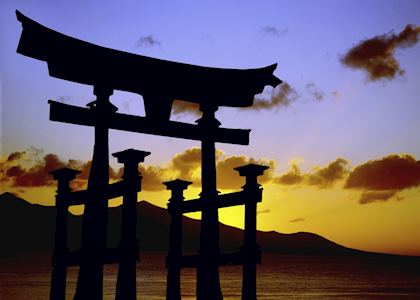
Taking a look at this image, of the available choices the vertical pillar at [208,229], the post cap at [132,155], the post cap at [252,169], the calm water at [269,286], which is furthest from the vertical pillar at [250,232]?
the calm water at [269,286]

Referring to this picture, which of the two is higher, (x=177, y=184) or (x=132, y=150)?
(x=132, y=150)

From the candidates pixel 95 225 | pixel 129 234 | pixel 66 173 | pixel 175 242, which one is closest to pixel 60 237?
pixel 66 173

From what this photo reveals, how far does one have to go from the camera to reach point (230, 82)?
12.8m

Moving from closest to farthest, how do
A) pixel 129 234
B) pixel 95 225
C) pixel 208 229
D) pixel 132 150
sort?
pixel 95 225, pixel 129 234, pixel 132 150, pixel 208 229

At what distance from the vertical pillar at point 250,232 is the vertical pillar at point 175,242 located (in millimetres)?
1515

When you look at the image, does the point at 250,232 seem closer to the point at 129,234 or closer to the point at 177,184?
the point at 177,184

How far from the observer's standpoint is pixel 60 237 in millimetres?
12367

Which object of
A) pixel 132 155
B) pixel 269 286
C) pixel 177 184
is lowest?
pixel 269 286

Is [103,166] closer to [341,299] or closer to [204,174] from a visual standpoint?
[204,174]

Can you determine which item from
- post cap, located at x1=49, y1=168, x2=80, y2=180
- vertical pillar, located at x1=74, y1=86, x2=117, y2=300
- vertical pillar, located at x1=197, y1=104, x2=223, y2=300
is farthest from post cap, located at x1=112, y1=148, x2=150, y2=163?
post cap, located at x1=49, y1=168, x2=80, y2=180

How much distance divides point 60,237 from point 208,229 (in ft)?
9.65

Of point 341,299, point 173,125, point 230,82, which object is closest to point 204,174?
point 173,125

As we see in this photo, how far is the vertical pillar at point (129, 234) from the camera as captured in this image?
35.2ft

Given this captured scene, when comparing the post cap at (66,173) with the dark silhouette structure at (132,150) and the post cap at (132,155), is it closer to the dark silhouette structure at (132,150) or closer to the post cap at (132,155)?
the dark silhouette structure at (132,150)
